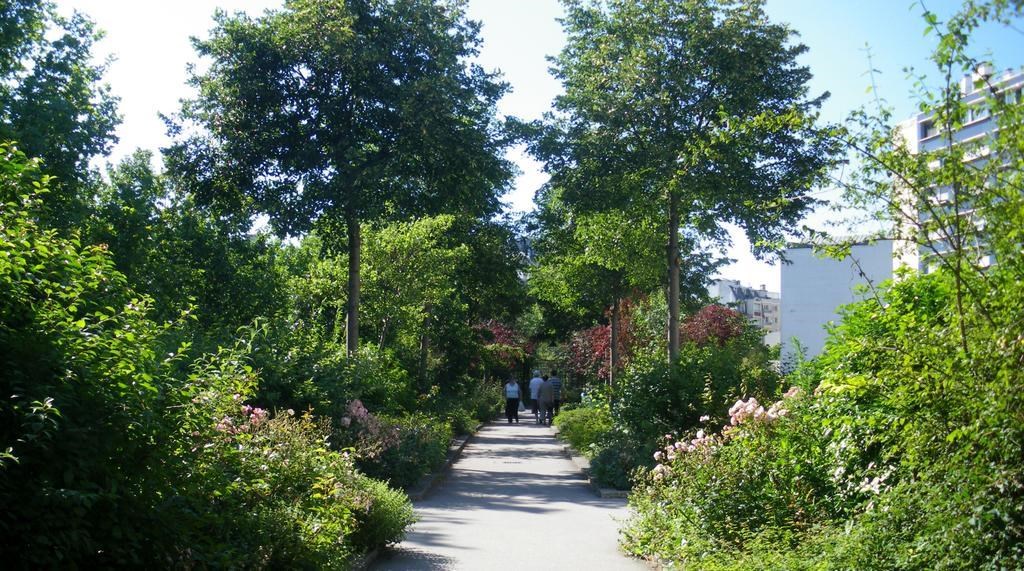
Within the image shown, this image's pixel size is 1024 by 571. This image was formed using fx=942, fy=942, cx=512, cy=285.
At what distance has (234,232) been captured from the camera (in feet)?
80.7

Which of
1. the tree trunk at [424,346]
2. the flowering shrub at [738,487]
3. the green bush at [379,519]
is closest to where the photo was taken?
the flowering shrub at [738,487]

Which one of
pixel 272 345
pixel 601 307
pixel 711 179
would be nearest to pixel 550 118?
pixel 711 179

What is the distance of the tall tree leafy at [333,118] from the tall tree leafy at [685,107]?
10.3ft

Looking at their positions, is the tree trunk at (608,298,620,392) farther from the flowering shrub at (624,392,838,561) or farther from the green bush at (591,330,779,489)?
the flowering shrub at (624,392,838,561)

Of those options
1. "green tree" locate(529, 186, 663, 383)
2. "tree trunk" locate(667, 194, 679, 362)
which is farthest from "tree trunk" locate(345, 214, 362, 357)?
"tree trunk" locate(667, 194, 679, 362)

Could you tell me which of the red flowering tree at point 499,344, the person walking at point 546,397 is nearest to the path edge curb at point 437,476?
the person walking at point 546,397

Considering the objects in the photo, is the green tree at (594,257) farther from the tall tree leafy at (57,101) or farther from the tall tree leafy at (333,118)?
the tall tree leafy at (57,101)

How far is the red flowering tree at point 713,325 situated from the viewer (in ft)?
119

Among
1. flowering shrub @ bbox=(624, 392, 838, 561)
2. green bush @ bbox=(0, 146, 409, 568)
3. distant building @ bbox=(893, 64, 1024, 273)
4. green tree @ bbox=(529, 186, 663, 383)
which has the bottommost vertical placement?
flowering shrub @ bbox=(624, 392, 838, 561)

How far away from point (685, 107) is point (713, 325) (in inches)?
641

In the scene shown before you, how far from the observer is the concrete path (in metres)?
10.1

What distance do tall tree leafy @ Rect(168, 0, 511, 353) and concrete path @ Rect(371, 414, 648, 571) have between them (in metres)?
5.18

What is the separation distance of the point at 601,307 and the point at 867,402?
3048cm

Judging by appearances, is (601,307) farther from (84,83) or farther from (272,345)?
(272,345)
